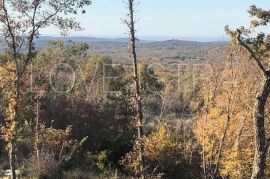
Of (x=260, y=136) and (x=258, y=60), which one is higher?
(x=258, y=60)

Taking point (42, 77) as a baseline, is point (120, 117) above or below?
→ below

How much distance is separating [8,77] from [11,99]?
3.35ft

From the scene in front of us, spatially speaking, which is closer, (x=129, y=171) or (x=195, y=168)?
(x=129, y=171)

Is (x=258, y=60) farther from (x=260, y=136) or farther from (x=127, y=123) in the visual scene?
(x=127, y=123)

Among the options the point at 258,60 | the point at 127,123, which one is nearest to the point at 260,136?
the point at 258,60

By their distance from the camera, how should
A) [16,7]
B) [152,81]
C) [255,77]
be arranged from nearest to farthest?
[16,7] < [255,77] < [152,81]

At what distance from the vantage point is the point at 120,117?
37.3 m

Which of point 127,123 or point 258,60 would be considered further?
point 127,123

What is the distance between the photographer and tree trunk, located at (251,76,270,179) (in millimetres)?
16250

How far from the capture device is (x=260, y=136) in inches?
650

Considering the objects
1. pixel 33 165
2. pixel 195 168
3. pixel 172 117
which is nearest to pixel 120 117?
pixel 195 168

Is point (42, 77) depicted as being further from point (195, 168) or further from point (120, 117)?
point (195, 168)

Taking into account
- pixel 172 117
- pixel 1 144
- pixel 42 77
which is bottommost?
pixel 172 117

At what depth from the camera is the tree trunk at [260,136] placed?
1625 cm
